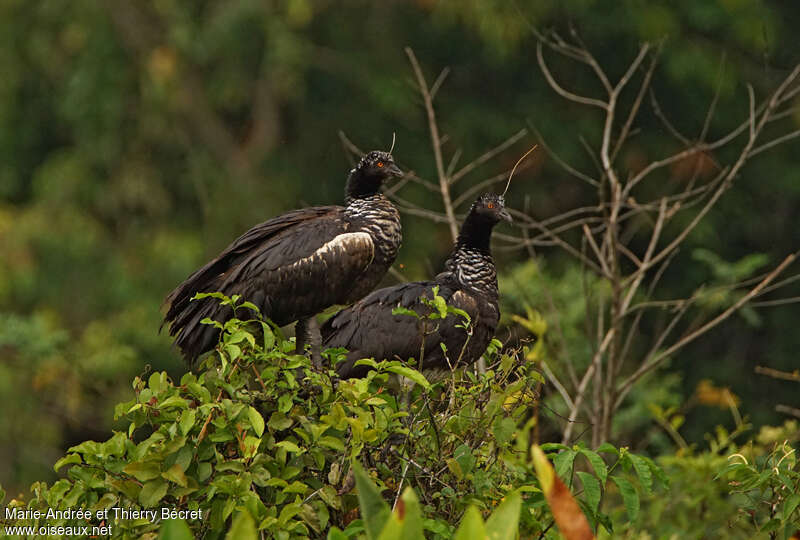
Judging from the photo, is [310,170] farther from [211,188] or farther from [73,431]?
[73,431]

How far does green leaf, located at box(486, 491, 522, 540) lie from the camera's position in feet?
7.59

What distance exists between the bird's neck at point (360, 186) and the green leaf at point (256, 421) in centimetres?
162

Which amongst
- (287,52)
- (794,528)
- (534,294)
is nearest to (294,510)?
(794,528)

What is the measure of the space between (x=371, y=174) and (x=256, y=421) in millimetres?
1666

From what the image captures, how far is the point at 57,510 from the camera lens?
294 centimetres

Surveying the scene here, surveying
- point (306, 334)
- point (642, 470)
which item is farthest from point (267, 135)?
point (642, 470)

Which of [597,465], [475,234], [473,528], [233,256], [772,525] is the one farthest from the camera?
[475,234]

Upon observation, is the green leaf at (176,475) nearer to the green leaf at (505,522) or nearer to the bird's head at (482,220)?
the green leaf at (505,522)

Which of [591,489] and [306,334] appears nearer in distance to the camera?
[591,489]

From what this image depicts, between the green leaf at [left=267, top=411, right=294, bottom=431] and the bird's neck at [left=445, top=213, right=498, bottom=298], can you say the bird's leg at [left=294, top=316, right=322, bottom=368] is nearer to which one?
the bird's neck at [left=445, top=213, right=498, bottom=298]

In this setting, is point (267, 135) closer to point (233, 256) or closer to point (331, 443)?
point (233, 256)

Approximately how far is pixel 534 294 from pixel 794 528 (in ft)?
12.6

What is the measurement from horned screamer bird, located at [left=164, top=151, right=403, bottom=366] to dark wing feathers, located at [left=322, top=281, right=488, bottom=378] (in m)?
0.16

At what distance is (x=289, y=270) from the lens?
4102 millimetres
